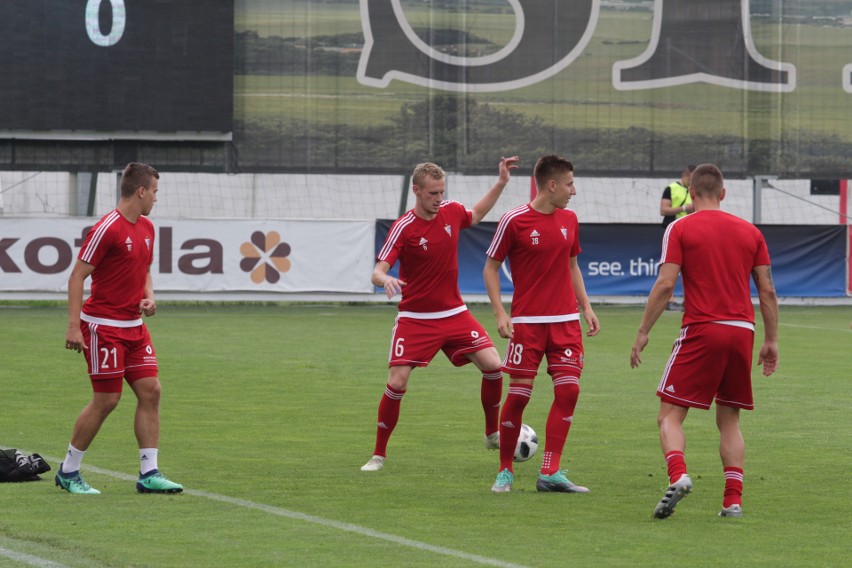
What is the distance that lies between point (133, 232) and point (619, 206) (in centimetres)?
2513

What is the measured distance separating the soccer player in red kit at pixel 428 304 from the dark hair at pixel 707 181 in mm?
1899

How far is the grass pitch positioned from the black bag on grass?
185 millimetres

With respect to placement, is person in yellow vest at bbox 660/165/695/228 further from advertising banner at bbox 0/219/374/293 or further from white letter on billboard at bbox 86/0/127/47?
white letter on billboard at bbox 86/0/127/47

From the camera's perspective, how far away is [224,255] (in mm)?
24109

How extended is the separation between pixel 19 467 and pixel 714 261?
412 cm

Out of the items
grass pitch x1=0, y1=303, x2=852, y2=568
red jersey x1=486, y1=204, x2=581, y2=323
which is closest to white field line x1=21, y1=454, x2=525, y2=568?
grass pitch x1=0, y1=303, x2=852, y2=568

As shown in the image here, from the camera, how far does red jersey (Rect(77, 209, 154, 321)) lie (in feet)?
27.9

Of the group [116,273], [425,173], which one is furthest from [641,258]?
[116,273]

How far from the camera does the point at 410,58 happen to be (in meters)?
27.8

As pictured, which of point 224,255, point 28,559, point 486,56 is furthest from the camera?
point 486,56

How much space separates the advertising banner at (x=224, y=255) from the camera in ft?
77.3

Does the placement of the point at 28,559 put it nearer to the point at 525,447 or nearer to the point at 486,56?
the point at 525,447

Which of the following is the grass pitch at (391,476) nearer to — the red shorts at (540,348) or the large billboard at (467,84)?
the red shorts at (540,348)

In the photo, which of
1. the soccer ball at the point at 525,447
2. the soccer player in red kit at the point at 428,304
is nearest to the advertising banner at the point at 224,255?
the soccer player in red kit at the point at 428,304
